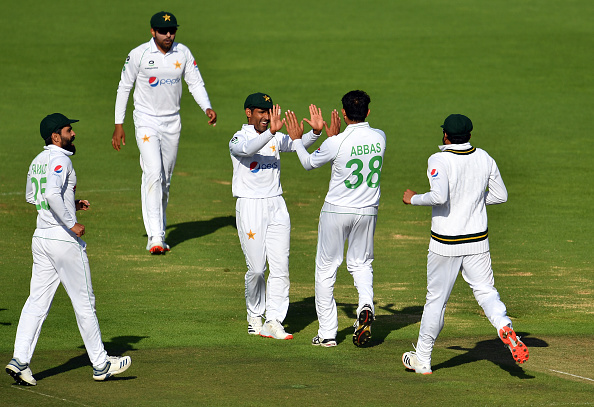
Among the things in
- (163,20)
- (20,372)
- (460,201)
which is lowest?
(20,372)

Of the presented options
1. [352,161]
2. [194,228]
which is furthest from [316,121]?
[194,228]

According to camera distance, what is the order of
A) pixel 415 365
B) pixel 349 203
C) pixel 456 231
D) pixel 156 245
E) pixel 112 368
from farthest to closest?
pixel 156 245
pixel 349 203
pixel 415 365
pixel 456 231
pixel 112 368

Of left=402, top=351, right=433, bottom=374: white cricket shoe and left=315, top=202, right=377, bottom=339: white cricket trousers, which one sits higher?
left=315, top=202, right=377, bottom=339: white cricket trousers

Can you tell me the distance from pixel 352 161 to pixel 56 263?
3053mm

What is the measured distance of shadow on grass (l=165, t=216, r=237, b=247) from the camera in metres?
15.4

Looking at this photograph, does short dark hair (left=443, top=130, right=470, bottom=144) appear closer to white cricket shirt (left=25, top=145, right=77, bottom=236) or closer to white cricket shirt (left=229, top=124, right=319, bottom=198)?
white cricket shirt (left=229, top=124, right=319, bottom=198)

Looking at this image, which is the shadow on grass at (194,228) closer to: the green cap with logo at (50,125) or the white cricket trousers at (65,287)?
the white cricket trousers at (65,287)

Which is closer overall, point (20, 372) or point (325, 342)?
point (20, 372)

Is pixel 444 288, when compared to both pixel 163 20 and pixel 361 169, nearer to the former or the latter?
pixel 361 169

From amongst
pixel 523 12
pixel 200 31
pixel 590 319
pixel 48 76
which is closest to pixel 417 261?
pixel 590 319

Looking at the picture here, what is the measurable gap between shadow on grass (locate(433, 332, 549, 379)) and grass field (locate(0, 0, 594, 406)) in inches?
1.3

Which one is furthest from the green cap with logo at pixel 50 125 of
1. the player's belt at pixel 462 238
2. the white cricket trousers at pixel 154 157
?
the white cricket trousers at pixel 154 157

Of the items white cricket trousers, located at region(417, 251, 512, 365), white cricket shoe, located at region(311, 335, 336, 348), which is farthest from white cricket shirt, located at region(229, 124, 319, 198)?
white cricket trousers, located at region(417, 251, 512, 365)

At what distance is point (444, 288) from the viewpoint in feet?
29.1
